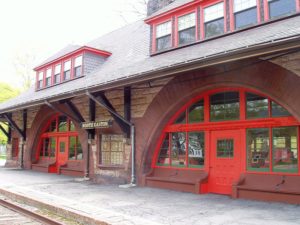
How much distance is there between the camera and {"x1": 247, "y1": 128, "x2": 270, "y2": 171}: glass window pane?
894cm

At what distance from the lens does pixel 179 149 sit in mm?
11125

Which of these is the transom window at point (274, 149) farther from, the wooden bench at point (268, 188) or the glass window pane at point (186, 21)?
the glass window pane at point (186, 21)

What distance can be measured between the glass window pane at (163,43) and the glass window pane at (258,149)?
15.2 feet

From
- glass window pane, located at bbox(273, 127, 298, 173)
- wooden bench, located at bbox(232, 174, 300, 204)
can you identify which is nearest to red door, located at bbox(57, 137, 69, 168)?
wooden bench, located at bbox(232, 174, 300, 204)

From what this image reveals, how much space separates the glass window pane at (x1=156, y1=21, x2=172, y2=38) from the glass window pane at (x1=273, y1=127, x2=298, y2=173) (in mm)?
5514

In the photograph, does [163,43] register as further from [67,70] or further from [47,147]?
[47,147]

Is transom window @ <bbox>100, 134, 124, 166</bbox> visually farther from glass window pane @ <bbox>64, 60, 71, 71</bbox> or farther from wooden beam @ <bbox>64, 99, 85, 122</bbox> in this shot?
glass window pane @ <bbox>64, 60, 71, 71</bbox>

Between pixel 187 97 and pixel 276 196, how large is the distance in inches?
153

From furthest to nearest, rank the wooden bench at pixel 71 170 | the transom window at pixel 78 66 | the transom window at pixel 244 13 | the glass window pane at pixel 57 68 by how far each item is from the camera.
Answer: the glass window pane at pixel 57 68 < the transom window at pixel 78 66 < the wooden bench at pixel 71 170 < the transom window at pixel 244 13

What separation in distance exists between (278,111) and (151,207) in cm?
412

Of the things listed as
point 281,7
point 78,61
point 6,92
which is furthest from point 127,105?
point 6,92

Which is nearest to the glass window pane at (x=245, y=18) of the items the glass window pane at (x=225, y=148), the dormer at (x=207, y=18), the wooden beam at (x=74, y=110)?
the dormer at (x=207, y=18)

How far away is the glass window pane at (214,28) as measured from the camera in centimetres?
1066

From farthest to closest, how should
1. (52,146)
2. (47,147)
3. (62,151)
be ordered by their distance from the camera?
(47,147) < (52,146) < (62,151)
